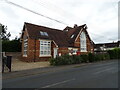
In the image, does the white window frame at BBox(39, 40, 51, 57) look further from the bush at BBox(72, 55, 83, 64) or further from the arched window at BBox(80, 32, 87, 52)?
the arched window at BBox(80, 32, 87, 52)

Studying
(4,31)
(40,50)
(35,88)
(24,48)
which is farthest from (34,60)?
(4,31)

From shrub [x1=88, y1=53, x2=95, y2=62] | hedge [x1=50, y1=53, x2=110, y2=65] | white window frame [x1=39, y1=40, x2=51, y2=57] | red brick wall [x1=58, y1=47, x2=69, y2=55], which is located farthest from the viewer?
red brick wall [x1=58, y1=47, x2=69, y2=55]

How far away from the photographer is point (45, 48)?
79.0ft

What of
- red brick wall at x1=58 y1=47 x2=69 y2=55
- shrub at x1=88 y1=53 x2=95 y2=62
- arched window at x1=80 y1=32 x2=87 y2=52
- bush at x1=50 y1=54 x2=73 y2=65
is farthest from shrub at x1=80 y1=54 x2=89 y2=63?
arched window at x1=80 y1=32 x2=87 y2=52

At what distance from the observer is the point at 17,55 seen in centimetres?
2989

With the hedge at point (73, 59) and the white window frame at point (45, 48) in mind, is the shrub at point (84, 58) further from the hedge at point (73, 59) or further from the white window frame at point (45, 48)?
the white window frame at point (45, 48)

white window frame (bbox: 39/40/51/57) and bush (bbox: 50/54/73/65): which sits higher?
white window frame (bbox: 39/40/51/57)

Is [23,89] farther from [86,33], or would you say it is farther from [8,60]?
[86,33]

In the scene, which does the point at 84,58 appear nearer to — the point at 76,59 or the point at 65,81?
the point at 76,59

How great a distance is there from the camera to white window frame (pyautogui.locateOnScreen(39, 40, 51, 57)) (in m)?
23.5

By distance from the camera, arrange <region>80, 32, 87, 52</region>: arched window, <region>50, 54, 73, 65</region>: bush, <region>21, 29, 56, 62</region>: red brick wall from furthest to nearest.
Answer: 1. <region>80, 32, 87, 52</region>: arched window
2. <region>21, 29, 56, 62</region>: red brick wall
3. <region>50, 54, 73, 65</region>: bush

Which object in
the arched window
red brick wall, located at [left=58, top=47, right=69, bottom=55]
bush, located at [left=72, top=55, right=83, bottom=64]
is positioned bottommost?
bush, located at [left=72, top=55, right=83, bottom=64]

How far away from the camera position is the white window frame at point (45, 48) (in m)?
23.5

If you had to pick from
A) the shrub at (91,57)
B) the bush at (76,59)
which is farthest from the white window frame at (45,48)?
the shrub at (91,57)
